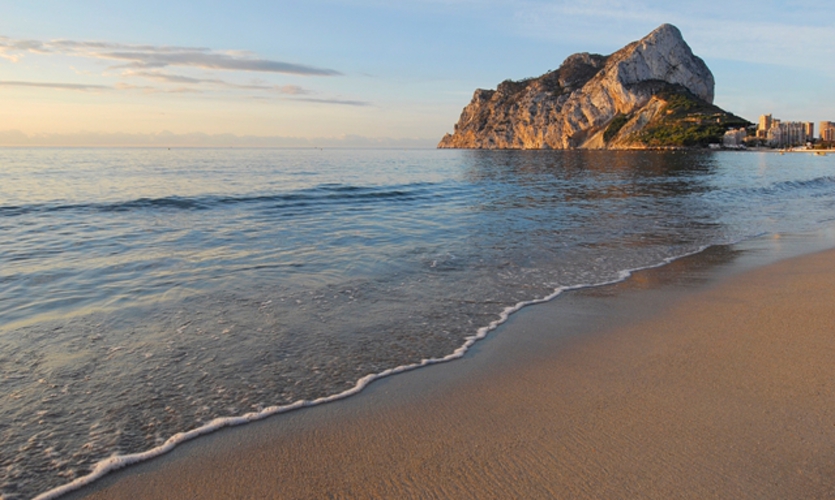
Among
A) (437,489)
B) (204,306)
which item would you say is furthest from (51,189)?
(437,489)

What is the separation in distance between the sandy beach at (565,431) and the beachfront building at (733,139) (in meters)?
135

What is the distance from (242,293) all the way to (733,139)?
459 ft

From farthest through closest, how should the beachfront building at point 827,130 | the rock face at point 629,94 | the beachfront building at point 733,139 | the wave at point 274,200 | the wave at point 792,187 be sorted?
the beachfront building at point 827,130, the rock face at point 629,94, the beachfront building at point 733,139, the wave at point 792,187, the wave at point 274,200

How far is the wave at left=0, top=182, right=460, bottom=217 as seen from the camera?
17172mm

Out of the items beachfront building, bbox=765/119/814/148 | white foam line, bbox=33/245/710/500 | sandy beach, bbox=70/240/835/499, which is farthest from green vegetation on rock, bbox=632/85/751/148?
white foam line, bbox=33/245/710/500

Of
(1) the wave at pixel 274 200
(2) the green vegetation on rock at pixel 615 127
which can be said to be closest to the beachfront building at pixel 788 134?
(2) the green vegetation on rock at pixel 615 127

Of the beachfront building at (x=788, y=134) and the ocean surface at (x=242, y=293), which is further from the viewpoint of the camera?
the beachfront building at (x=788, y=134)

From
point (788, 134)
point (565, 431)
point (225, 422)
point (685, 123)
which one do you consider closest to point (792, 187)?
point (565, 431)

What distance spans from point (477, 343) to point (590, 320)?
1599 millimetres

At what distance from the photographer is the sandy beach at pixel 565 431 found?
2.91 m

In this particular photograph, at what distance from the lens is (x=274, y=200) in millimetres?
21078

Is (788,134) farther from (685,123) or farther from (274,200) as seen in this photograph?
(274,200)

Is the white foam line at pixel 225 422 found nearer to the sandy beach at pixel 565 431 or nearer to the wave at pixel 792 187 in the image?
the sandy beach at pixel 565 431

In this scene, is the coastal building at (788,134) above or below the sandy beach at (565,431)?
above
